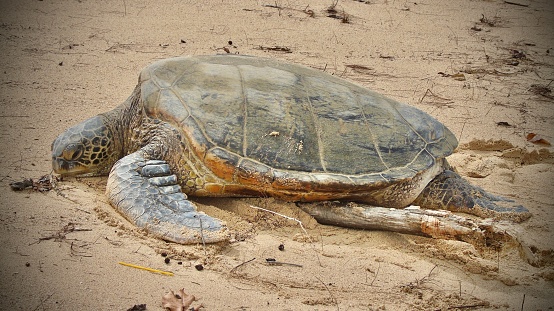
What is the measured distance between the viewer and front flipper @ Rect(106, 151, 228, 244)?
3109mm

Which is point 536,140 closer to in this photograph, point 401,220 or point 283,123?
point 401,220

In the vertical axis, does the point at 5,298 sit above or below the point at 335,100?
below

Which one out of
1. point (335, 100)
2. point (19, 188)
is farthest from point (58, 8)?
point (335, 100)

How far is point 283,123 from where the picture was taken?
3740 mm

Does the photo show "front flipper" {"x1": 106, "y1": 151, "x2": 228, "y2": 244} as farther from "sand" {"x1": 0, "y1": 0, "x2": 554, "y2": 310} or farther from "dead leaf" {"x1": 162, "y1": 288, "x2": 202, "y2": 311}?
"dead leaf" {"x1": 162, "y1": 288, "x2": 202, "y2": 311}

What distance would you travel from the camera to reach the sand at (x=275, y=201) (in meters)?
2.73

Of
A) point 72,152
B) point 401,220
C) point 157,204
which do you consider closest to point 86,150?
point 72,152

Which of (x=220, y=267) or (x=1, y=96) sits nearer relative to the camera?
(x=220, y=267)

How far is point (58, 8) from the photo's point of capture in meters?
7.77

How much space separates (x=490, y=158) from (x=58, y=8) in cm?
672

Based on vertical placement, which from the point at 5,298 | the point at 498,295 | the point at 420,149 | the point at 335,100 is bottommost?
the point at 498,295

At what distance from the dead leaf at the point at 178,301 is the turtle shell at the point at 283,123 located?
1162 millimetres

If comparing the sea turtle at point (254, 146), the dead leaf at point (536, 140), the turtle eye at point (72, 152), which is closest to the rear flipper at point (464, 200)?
the sea turtle at point (254, 146)

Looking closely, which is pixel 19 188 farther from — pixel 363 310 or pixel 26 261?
pixel 363 310
